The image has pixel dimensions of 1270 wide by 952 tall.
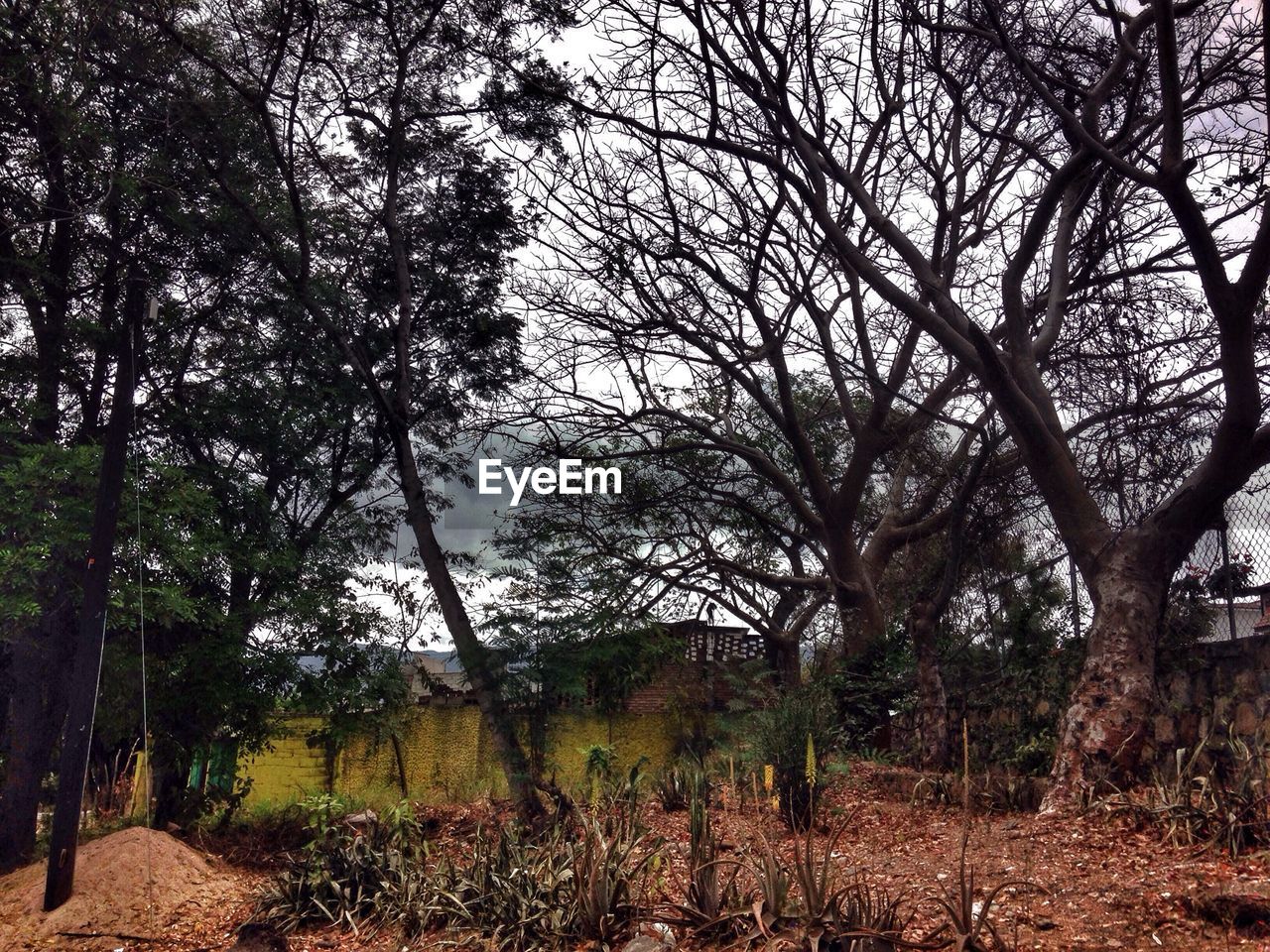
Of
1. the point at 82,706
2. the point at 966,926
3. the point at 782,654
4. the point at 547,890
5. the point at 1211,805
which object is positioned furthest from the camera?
the point at 782,654

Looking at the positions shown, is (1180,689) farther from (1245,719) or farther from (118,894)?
(118,894)

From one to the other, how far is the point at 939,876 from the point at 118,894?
5.93m

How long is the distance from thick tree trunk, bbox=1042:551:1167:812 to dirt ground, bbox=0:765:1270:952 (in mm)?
473

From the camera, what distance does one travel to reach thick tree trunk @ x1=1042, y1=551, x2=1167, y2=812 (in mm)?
7020

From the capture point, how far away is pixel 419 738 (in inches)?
512

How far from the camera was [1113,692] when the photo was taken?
23.7 ft

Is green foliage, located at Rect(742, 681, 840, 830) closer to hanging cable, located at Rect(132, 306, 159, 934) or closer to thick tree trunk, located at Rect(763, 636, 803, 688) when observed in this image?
hanging cable, located at Rect(132, 306, 159, 934)

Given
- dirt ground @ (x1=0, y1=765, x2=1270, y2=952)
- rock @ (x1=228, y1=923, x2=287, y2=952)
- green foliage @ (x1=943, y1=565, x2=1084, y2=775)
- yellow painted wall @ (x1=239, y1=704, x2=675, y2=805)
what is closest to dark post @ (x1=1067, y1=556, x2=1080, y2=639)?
green foliage @ (x1=943, y1=565, x2=1084, y2=775)

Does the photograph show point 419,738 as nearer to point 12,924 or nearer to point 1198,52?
point 12,924

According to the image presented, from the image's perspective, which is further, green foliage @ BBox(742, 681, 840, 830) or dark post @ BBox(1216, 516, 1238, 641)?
dark post @ BBox(1216, 516, 1238, 641)

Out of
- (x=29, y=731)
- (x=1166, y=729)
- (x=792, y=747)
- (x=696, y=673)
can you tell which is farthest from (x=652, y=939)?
(x=696, y=673)

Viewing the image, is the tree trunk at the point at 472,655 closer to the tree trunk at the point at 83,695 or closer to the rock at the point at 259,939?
the rock at the point at 259,939

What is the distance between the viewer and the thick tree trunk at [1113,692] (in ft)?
23.0

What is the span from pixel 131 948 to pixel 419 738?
5.89 meters
